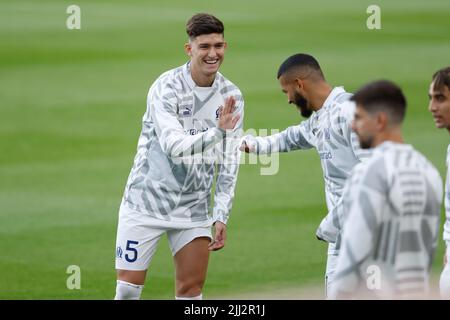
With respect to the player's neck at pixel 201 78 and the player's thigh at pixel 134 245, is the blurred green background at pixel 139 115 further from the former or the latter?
the player's neck at pixel 201 78

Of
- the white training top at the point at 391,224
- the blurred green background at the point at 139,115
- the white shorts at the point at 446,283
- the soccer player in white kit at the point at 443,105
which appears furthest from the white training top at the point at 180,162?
the white training top at the point at 391,224

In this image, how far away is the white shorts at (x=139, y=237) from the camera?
7.37 m

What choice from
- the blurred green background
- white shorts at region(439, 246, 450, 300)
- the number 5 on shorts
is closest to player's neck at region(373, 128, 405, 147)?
white shorts at region(439, 246, 450, 300)

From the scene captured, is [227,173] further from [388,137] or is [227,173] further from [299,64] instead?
[388,137]

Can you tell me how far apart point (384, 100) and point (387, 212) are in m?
0.55

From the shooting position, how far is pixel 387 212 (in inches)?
188

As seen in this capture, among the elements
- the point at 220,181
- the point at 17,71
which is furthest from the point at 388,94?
the point at 17,71

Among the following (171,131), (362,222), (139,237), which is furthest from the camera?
(139,237)

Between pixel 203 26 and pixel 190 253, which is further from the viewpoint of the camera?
pixel 190 253

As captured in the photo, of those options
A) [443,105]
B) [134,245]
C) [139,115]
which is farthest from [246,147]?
[139,115]

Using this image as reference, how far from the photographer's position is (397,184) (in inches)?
188

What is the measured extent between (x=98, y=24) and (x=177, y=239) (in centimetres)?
1366

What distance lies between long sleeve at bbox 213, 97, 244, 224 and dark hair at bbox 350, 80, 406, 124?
2.46 meters
